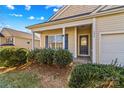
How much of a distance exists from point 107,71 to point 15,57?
6.97m

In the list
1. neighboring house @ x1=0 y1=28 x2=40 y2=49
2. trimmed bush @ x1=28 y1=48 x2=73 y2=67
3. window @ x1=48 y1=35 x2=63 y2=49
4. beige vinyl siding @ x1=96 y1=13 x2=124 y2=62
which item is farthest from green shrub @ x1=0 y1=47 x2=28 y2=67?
neighboring house @ x1=0 y1=28 x2=40 y2=49

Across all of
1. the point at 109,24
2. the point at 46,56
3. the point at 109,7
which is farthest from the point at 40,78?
the point at 109,7

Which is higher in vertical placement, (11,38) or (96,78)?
(11,38)

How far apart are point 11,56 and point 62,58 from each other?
375 centimetres

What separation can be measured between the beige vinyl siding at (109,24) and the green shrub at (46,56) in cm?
289

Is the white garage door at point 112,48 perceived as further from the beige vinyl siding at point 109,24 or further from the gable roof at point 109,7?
the gable roof at point 109,7

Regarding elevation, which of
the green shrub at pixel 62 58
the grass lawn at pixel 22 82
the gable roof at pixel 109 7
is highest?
the gable roof at pixel 109 7

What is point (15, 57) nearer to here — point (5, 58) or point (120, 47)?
point (5, 58)

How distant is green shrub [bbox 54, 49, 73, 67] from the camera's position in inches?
353

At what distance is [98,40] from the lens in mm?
10297

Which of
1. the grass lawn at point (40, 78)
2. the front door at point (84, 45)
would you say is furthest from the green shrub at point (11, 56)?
the front door at point (84, 45)

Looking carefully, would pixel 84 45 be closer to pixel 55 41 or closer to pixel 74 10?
pixel 55 41

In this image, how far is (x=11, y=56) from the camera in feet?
35.5

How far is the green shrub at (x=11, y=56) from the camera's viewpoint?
425 inches
